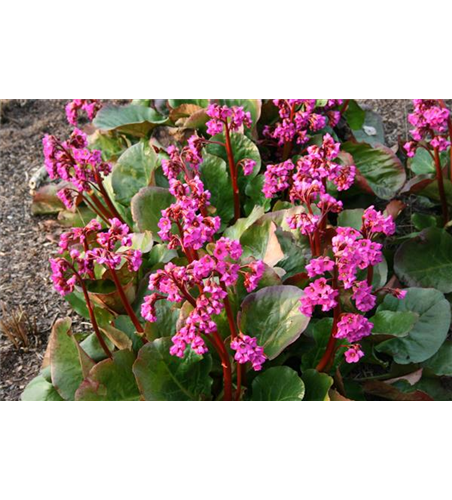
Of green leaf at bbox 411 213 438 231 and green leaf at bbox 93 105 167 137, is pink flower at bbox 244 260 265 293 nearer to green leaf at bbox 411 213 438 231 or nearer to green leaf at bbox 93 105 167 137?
green leaf at bbox 411 213 438 231

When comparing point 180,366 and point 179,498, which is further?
point 180,366

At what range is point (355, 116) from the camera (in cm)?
367

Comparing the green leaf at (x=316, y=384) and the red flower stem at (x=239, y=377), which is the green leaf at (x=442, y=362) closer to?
the green leaf at (x=316, y=384)

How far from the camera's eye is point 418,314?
8.29ft

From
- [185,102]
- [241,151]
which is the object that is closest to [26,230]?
[185,102]

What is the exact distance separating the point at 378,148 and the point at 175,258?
121 centimetres

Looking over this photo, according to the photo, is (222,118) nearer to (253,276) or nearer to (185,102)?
(185,102)

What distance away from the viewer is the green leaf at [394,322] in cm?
240

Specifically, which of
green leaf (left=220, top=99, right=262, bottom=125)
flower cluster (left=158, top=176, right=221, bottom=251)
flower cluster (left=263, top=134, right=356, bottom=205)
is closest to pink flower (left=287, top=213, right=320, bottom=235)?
flower cluster (left=263, top=134, right=356, bottom=205)

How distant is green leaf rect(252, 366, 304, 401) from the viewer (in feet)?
7.36

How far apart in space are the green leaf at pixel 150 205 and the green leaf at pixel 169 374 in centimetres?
73
